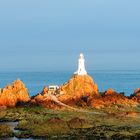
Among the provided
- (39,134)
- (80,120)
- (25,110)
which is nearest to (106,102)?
(25,110)

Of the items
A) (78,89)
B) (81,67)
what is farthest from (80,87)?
(81,67)

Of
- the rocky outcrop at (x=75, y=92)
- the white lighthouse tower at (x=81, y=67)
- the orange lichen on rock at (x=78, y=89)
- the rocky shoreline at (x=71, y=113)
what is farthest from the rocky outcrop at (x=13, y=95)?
the white lighthouse tower at (x=81, y=67)

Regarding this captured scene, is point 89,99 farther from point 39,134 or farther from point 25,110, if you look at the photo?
point 39,134

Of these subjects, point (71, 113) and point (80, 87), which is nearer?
point (71, 113)

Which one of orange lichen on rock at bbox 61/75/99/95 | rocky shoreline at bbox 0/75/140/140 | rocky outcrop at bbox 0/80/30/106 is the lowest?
rocky shoreline at bbox 0/75/140/140

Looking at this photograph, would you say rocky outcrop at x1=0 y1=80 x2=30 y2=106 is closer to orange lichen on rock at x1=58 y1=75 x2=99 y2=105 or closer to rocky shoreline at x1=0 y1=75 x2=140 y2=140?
rocky shoreline at x1=0 y1=75 x2=140 y2=140

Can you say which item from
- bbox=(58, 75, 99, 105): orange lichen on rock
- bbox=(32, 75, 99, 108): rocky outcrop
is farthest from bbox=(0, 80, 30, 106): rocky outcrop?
bbox=(58, 75, 99, 105): orange lichen on rock

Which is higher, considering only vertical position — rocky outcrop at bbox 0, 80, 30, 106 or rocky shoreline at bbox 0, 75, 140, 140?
rocky outcrop at bbox 0, 80, 30, 106

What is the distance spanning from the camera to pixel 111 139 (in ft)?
209

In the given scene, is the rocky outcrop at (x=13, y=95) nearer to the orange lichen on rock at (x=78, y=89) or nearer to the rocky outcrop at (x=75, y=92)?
the rocky outcrop at (x=75, y=92)

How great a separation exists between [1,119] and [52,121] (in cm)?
1174

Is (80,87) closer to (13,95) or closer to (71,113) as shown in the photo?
(13,95)

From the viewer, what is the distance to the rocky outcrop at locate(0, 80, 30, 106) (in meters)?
91.9

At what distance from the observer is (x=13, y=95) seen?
9294 cm
